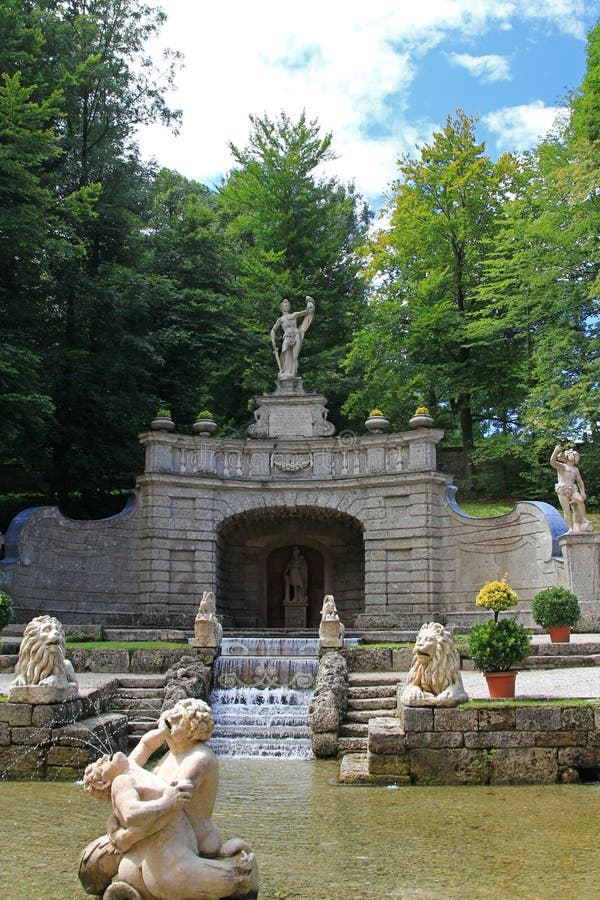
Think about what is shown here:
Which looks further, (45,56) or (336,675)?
(45,56)

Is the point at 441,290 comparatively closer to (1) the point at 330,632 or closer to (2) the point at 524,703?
(1) the point at 330,632

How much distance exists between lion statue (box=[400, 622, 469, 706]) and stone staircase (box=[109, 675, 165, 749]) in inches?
161

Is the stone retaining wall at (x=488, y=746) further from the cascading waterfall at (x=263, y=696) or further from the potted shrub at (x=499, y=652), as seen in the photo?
the cascading waterfall at (x=263, y=696)

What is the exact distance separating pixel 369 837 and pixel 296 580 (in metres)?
17.2

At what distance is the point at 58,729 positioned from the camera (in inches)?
407

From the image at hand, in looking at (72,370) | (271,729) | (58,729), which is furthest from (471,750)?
(72,370)

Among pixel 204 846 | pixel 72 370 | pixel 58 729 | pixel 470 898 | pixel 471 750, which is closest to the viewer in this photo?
pixel 204 846

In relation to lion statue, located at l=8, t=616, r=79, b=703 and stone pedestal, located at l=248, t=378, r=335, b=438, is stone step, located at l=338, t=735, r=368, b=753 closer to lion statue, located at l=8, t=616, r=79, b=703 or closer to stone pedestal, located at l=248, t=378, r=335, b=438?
lion statue, located at l=8, t=616, r=79, b=703

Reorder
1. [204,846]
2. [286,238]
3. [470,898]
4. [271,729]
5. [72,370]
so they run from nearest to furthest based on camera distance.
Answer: [204,846] < [470,898] < [271,729] < [72,370] < [286,238]

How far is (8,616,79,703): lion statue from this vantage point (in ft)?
34.6

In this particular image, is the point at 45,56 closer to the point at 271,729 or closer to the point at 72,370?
the point at 72,370

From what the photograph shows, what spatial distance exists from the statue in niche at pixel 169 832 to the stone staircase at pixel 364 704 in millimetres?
6826

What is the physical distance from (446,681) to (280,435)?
14.5 metres

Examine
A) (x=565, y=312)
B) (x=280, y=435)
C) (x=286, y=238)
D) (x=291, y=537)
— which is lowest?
(x=291, y=537)
